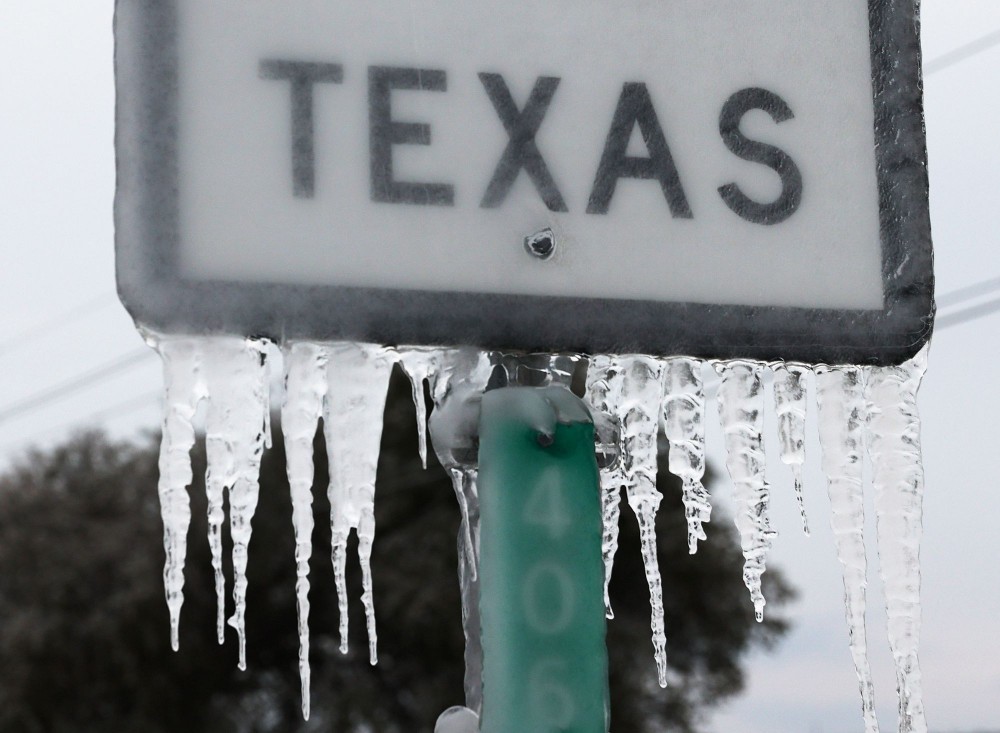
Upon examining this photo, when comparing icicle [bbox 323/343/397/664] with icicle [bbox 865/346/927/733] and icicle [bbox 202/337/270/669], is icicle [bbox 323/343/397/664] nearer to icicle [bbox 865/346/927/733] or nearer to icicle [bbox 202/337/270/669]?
icicle [bbox 202/337/270/669]

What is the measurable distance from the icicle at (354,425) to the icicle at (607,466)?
0.50ft

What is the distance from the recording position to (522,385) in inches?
39.8

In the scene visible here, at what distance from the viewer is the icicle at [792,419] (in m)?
1.09

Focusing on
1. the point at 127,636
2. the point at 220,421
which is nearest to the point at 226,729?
the point at 127,636

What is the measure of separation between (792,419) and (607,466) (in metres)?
0.19

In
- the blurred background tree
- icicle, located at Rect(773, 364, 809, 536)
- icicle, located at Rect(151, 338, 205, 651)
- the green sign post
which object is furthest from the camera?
the blurred background tree

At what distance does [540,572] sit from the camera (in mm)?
895

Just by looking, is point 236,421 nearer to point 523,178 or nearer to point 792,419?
point 523,178

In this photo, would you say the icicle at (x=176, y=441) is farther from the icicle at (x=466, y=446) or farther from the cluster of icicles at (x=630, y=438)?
the icicle at (x=466, y=446)

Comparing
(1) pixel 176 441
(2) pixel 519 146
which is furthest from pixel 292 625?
(2) pixel 519 146

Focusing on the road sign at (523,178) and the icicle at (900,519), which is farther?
the icicle at (900,519)

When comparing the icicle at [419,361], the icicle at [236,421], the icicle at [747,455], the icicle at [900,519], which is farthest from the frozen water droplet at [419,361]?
the icicle at [900,519]

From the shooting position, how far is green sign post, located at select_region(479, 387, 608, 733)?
0.88 meters

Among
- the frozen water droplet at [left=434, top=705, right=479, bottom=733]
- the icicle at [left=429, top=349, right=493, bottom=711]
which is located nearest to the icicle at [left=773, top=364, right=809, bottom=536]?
the icicle at [left=429, top=349, right=493, bottom=711]
